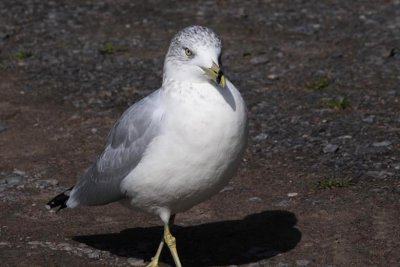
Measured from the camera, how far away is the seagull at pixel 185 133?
5555mm

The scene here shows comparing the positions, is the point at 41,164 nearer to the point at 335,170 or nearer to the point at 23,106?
the point at 23,106

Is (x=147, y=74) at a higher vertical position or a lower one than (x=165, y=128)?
lower

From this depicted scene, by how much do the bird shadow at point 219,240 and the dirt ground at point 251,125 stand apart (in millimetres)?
14

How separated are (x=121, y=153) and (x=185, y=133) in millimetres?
707

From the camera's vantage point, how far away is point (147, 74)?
10.5 m

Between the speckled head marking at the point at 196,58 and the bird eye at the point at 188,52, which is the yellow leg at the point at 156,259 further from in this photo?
the bird eye at the point at 188,52

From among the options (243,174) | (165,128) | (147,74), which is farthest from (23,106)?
(165,128)

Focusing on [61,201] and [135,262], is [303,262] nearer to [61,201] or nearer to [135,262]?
[135,262]

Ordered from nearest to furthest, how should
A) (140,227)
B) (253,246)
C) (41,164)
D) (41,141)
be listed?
(253,246), (140,227), (41,164), (41,141)

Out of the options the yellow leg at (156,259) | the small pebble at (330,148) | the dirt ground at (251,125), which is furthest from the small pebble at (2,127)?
the yellow leg at (156,259)

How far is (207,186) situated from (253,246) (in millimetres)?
1003

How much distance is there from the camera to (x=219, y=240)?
671 cm

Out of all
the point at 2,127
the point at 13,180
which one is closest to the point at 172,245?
the point at 13,180

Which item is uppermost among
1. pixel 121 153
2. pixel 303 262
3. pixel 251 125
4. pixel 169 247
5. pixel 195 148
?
pixel 195 148
